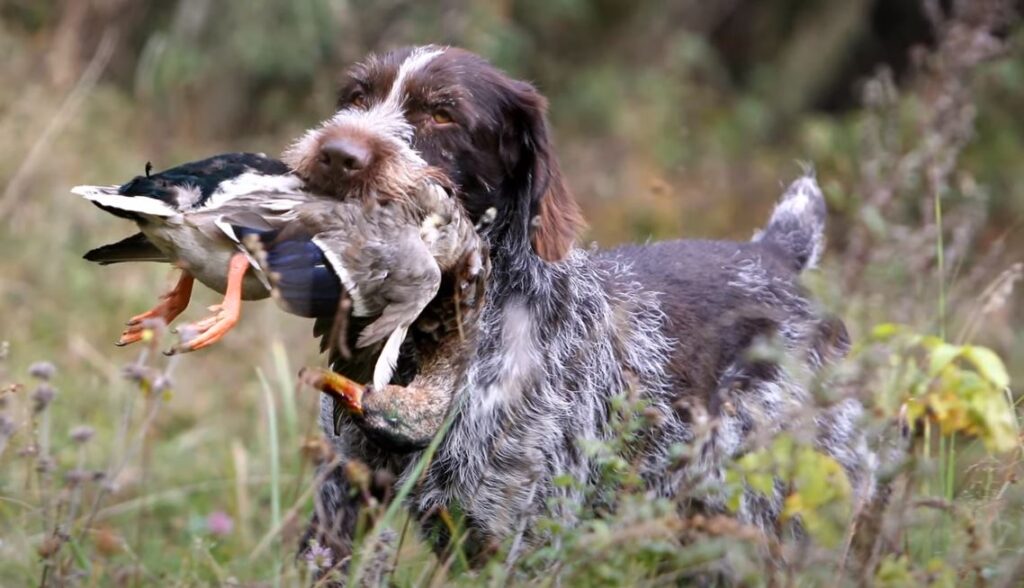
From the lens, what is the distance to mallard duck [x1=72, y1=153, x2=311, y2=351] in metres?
2.88

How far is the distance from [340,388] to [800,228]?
2.30 metres

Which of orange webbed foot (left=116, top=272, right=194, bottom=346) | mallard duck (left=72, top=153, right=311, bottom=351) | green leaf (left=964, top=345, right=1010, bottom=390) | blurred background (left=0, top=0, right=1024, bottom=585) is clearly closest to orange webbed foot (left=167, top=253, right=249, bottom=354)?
mallard duck (left=72, top=153, right=311, bottom=351)

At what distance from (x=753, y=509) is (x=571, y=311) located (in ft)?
2.58

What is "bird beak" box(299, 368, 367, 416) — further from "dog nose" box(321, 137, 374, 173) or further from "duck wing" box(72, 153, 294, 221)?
"dog nose" box(321, 137, 374, 173)


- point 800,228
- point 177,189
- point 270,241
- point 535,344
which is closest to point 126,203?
point 177,189

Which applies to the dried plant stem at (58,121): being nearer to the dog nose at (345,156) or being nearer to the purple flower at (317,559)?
the dog nose at (345,156)

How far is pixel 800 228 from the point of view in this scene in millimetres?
4797

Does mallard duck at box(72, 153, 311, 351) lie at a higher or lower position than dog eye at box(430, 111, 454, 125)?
lower

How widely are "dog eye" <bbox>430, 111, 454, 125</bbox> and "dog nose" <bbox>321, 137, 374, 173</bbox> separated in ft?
1.44

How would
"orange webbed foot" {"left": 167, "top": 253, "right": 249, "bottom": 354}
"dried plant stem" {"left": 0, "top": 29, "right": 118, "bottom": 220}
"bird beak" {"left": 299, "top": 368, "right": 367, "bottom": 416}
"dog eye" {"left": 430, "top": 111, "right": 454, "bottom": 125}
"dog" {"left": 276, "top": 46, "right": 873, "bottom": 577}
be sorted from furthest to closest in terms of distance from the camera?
"dried plant stem" {"left": 0, "top": 29, "right": 118, "bottom": 220} → "dog eye" {"left": 430, "top": 111, "right": 454, "bottom": 125} → "dog" {"left": 276, "top": 46, "right": 873, "bottom": 577} → "bird beak" {"left": 299, "top": 368, "right": 367, "bottom": 416} → "orange webbed foot" {"left": 167, "top": 253, "right": 249, "bottom": 354}

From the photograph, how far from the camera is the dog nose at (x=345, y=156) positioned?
331cm

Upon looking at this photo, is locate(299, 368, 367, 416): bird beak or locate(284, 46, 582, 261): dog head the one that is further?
locate(284, 46, 582, 261): dog head

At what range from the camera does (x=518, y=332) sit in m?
3.74

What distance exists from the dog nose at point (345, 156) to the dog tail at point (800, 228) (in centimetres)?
184
